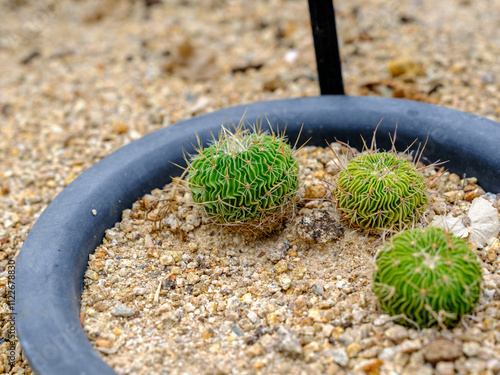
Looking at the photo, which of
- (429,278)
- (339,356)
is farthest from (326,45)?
(339,356)

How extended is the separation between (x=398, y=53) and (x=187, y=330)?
2.95 metres

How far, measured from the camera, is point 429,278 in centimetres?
152

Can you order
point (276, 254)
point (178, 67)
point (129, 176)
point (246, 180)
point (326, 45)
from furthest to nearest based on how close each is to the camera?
1. point (178, 67)
2. point (326, 45)
3. point (129, 176)
4. point (276, 254)
5. point (246, 180)

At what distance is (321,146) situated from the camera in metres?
2.54

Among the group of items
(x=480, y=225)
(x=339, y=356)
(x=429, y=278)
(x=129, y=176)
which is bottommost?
(x=339, y=356)

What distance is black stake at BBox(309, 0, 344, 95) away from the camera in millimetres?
2432

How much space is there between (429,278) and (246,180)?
76 cm

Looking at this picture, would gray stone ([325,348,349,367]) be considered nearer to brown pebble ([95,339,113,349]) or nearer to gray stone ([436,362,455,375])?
gray stone ([436,362,455,375])

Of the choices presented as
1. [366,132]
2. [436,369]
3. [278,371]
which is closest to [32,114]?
[366,132]

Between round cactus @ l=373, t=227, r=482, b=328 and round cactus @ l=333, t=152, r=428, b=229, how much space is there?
0.94ft

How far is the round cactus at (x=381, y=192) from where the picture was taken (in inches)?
75.2

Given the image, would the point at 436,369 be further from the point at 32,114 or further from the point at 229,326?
the point at 32,114

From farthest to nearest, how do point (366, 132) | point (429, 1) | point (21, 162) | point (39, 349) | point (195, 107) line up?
point (429, 1)
point (195, 107)
point (21, 162)
point (366, 132)
point (39, 349)

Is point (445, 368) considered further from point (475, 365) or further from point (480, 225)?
point (480, 225)
